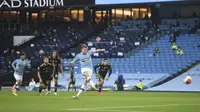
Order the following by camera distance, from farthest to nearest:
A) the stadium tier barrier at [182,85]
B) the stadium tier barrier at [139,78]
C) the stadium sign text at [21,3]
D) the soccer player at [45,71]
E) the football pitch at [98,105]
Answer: the stadium sign text at [21,3], the stadium tier barrier at [139,78], the stadium tier barrier at [182,85], the soccer player at [45,71], the football pitch at [98,105]

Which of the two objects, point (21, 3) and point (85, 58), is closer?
point (85, 58)

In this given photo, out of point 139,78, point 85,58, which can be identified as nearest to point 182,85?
point 139,78

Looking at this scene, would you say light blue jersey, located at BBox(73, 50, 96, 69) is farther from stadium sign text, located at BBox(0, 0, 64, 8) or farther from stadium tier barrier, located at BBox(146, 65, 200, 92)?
stadium sign text, located at BBox(0, 0, 64, 8)

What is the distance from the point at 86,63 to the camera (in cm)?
2728

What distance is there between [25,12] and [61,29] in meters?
7.24

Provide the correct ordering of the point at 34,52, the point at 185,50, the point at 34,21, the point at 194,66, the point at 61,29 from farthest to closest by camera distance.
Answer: the point at 34,21
the point at 61,29
the point at 34,52
the point at 185,50
the point at 194,66

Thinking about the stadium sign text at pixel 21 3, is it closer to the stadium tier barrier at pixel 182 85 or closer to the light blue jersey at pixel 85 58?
the stadium tier barrier at pixel 182 85

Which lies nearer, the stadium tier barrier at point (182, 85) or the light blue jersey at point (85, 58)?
the light blue jersey at point (85, 58)

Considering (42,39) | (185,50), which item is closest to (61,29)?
(42,39)

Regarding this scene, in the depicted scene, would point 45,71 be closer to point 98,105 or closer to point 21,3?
point 98,105

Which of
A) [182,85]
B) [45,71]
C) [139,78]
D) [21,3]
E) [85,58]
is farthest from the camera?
[21,3]

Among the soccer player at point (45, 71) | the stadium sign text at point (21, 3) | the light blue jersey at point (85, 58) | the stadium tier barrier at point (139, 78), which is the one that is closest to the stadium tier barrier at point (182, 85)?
the stadium tier barrier at point (139, 78)

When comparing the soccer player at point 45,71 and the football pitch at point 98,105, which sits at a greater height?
the soccer player at point 45,71

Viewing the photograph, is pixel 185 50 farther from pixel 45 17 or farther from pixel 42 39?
pixel 45 17
